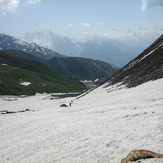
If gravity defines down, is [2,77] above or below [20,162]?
above

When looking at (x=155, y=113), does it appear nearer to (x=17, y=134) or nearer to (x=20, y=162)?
(x=20, y=162)

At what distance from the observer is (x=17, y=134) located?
4297 centimetres

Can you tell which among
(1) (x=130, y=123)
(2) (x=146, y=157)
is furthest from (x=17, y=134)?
(2) (x=146, y=157)

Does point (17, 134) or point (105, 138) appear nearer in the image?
point (105, 138)

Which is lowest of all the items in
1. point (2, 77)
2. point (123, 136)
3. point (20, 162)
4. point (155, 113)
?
point (20, 162)

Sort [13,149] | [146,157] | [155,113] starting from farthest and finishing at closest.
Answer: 1. [13,149]
2. [155,113]
3. [146,157]

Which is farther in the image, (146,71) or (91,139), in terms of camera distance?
(146,71)

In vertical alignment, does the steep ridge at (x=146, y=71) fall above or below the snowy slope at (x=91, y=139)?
above

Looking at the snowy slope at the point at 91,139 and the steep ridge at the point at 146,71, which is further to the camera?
the steep ridge at the point at 146,71

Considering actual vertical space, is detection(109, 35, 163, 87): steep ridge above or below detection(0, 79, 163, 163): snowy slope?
above

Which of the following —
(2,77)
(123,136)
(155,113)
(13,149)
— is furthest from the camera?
(2,77)

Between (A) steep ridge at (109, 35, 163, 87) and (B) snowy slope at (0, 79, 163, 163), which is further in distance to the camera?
(A) steep ridge at (109, 35, 163, 87)

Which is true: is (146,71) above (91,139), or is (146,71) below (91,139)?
above

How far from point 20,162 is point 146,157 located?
583 inches
